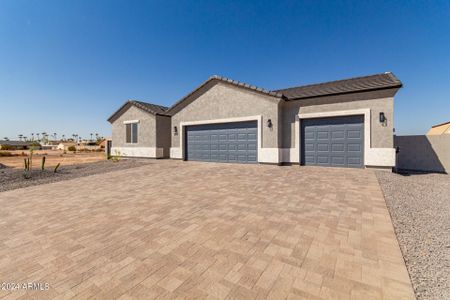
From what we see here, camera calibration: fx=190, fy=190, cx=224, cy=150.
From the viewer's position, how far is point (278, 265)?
2406 mm

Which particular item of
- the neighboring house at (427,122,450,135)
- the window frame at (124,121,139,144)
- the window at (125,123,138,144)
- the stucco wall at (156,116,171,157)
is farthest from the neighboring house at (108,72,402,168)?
the neighboring house at (427,122,450,135)

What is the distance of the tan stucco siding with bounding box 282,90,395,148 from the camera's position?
898 centimetres

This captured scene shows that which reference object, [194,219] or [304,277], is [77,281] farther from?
[304,277]

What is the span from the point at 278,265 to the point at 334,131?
9.71 metres

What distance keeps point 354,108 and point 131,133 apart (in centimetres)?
1719

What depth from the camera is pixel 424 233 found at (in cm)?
325

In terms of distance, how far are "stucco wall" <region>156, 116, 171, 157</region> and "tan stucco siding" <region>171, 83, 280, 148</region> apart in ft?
5.94

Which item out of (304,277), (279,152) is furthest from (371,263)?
(279,152)

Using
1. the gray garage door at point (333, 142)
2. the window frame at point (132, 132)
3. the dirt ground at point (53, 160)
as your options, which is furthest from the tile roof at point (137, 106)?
the gray garage door at point (333, 142)

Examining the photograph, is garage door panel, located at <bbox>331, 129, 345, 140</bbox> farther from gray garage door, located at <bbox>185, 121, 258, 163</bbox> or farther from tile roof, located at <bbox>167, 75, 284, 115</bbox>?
gray garage door, located at <bbox>185, 121, 258, 163</bbox>

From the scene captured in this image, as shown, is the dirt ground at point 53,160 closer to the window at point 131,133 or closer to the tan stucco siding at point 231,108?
the window at point 131,133

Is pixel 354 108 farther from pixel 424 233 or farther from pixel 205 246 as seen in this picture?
pixel 205 246

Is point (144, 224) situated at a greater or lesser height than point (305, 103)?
lesser

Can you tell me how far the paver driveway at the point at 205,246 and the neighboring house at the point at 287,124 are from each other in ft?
17.6
